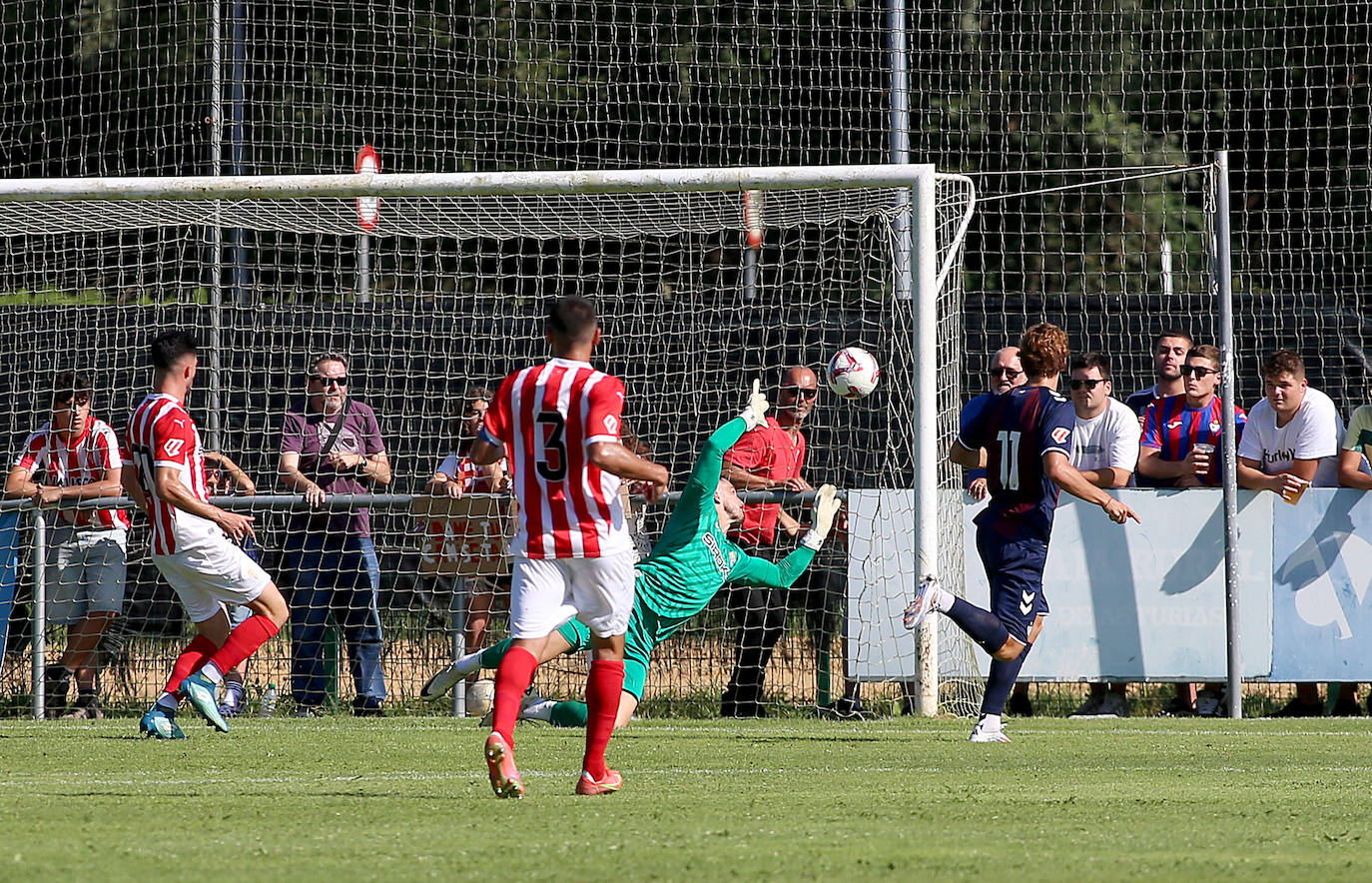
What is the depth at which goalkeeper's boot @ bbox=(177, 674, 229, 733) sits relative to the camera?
863cm

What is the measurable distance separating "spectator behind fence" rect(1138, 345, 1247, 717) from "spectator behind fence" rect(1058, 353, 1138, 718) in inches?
16.8

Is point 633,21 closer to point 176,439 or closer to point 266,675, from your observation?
point 266,675

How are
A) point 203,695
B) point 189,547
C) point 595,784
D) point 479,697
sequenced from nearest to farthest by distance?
point 595,784 → point 203,695 → point 189,547 → point 479,697

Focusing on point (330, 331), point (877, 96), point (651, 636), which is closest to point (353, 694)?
point (330, 331)

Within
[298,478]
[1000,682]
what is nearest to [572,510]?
[1000,682]

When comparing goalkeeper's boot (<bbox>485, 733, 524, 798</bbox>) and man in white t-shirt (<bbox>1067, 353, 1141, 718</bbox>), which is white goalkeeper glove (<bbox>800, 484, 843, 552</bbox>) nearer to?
man in white t-shirt (<bbox>1067, 353, 1141, 718</bbox>)

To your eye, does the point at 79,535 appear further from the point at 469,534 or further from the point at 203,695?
the point at 203,695

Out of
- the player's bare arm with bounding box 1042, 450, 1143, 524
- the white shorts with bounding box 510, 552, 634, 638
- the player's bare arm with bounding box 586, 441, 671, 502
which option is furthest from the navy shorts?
the player's bare arm with bounding box 586, 441, 671, 502

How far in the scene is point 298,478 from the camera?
1081 centimetres

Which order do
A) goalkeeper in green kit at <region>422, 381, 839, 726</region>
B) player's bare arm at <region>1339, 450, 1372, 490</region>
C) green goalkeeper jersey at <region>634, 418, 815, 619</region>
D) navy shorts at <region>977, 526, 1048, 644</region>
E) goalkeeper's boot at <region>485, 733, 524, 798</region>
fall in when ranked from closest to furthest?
1. goalkeeper's boot at <region>485, 733, 524, 798</region>
2. goalkeeper in green kit at <region>422, 381, 839, 726</region>
3. green goalkeeper jersey at <region>634, 418, 815, 619</region>
4. navy shorts at <region>977, 526, 1048, 644</region>
5. player's bare arm at <region>1339, 450, 1372, 490</region>

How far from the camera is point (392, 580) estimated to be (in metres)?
11.3

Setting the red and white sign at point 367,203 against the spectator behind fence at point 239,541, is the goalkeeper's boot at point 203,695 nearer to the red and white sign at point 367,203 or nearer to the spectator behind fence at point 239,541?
the spectator behind fence at point 239,541

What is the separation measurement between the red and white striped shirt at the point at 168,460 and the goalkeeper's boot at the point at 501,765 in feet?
12.1

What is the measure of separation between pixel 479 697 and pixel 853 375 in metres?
3.19
